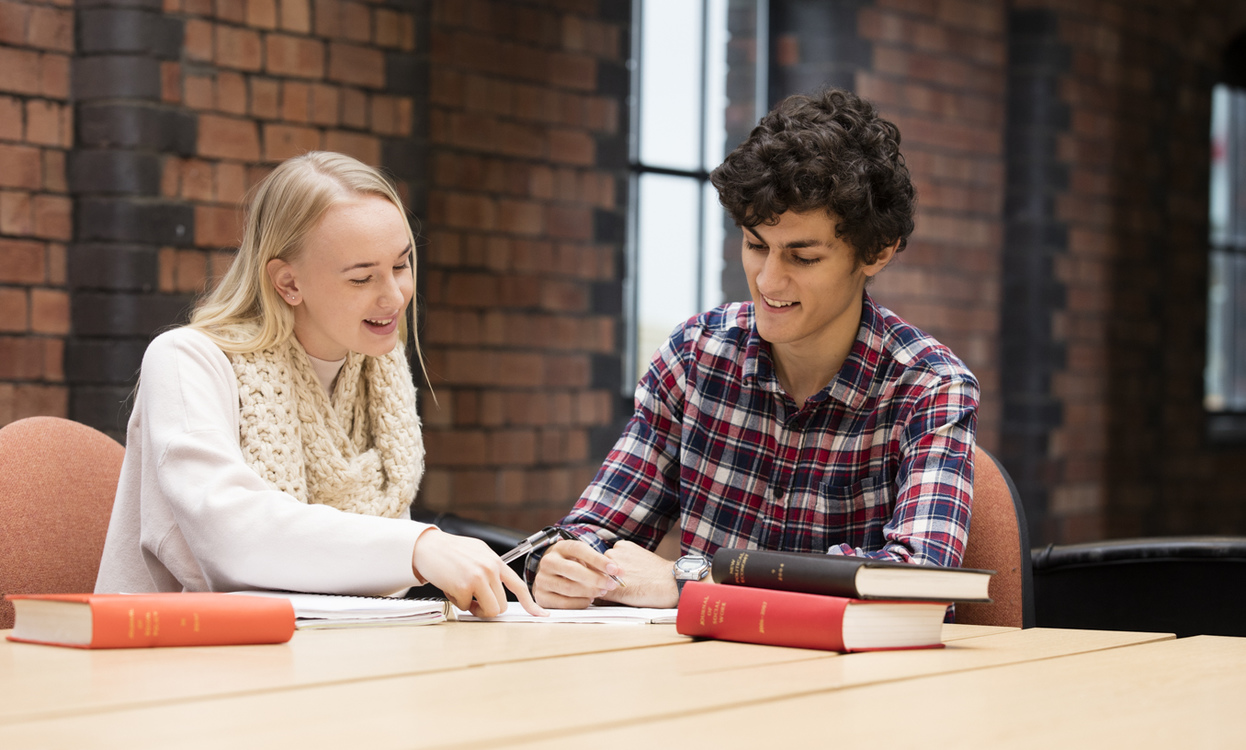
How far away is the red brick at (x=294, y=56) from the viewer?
8.93 ft

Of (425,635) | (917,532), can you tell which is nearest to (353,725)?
(425,635)

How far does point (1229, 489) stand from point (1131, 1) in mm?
2164

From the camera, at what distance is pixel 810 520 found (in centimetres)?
182

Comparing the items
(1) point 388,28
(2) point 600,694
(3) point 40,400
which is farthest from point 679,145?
(2) point 600,694

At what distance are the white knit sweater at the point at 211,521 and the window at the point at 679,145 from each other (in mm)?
2410

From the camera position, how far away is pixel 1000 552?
5.90 ft

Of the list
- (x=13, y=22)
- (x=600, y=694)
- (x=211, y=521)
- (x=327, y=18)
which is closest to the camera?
(x=600, y=694)

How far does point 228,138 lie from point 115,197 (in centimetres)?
26

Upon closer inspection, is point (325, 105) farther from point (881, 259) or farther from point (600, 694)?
point (600, 694)

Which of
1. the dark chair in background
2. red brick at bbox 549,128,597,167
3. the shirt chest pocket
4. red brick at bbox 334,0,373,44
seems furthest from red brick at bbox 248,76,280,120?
the dark chair in background

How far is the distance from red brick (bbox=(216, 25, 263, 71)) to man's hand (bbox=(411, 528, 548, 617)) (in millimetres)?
1624

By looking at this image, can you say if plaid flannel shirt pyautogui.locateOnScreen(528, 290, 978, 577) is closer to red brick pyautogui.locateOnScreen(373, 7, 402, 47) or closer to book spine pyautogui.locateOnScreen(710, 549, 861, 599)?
book spine pyautogui.locateOnScreen(710, 549, 861, 599)

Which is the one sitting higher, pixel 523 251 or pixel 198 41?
pixel 198 41

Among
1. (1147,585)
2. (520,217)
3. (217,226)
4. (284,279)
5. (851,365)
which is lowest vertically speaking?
(1147,585)
